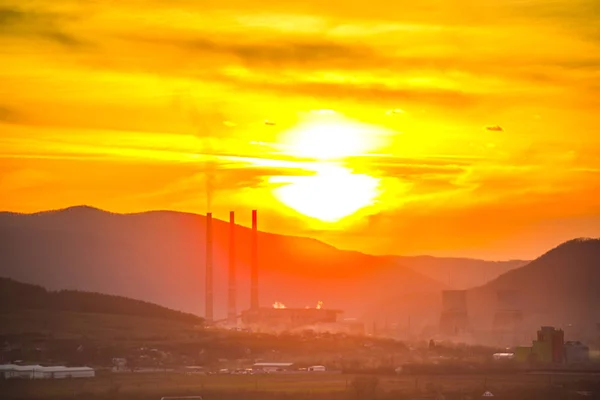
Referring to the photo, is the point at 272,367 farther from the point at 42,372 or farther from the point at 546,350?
the point at 546,350

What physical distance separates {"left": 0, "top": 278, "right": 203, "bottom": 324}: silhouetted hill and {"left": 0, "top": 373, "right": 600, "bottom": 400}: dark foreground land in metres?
42.2

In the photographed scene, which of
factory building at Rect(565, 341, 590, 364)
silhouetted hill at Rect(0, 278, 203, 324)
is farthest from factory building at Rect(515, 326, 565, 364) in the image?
silhouetted hill at Rect(0, 278, 203, 324)

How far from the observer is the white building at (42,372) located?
84.1m

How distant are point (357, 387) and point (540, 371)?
30.6m

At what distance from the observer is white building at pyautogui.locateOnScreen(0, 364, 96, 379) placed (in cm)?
8412

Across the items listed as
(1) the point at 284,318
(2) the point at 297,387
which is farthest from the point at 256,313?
(2) the point at 297,387

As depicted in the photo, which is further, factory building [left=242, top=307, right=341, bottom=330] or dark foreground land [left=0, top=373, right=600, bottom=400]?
factory building [left=242, top=307, right=341, bottom=330]

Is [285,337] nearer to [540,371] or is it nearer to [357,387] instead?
[540,371]

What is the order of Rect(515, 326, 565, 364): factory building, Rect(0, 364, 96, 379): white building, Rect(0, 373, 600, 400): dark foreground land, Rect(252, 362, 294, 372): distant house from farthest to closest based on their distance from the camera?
Rect(515, 326, 565, 364): factory building → Rect(252, 362, 294, 372): distant house → Rect(0, 364, 96, 379): white building → Rect(0, 373, 600, 400): dark foreground land

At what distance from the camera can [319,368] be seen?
9750 cm

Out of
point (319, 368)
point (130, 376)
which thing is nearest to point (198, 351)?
point (319, 368)

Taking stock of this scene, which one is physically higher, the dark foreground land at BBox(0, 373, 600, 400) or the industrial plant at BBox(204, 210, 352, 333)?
the industrial plant at BBox(204, 210, 352, 333)

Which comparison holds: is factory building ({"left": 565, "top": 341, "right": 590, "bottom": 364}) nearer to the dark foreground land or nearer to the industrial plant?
the dark foreground land

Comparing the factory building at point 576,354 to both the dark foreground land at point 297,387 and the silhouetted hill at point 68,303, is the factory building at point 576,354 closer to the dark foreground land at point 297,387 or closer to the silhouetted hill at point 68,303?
the dark foreground land at point 297,387
